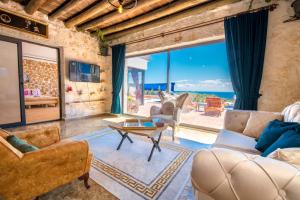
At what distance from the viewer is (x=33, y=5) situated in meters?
3.29

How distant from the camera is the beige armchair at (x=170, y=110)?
3.18 meters

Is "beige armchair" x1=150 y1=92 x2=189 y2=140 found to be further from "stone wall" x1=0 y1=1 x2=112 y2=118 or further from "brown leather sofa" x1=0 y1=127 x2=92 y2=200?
"stone wall" x1=0 y1=1 x2=112 y2=118

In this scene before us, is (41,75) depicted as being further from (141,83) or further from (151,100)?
(151,100)

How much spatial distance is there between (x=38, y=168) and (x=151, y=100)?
5.81 m

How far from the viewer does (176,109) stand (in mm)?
3230

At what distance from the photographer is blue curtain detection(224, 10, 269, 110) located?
2764mm

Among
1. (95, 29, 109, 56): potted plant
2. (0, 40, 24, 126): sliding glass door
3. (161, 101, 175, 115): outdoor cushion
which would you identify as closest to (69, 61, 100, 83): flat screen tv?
(95, 29, 109, 56): potted plant

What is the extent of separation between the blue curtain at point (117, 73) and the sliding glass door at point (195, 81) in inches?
16.9

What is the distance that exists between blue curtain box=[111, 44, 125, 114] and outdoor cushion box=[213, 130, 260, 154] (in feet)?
13.1

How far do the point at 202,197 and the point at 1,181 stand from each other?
56.5 inches

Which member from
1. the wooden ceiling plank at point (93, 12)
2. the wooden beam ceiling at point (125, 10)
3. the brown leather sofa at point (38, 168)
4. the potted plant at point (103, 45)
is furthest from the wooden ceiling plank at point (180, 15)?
the brown leather sofa at point (38, 168)

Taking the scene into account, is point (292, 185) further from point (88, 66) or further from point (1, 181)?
point (88, 66)

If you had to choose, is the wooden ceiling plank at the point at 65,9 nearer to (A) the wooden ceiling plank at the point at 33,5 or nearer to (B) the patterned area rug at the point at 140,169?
(A) the wooden ceiling plank at the point at 33,5

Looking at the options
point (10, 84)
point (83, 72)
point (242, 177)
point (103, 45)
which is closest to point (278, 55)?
point (242, 177)
